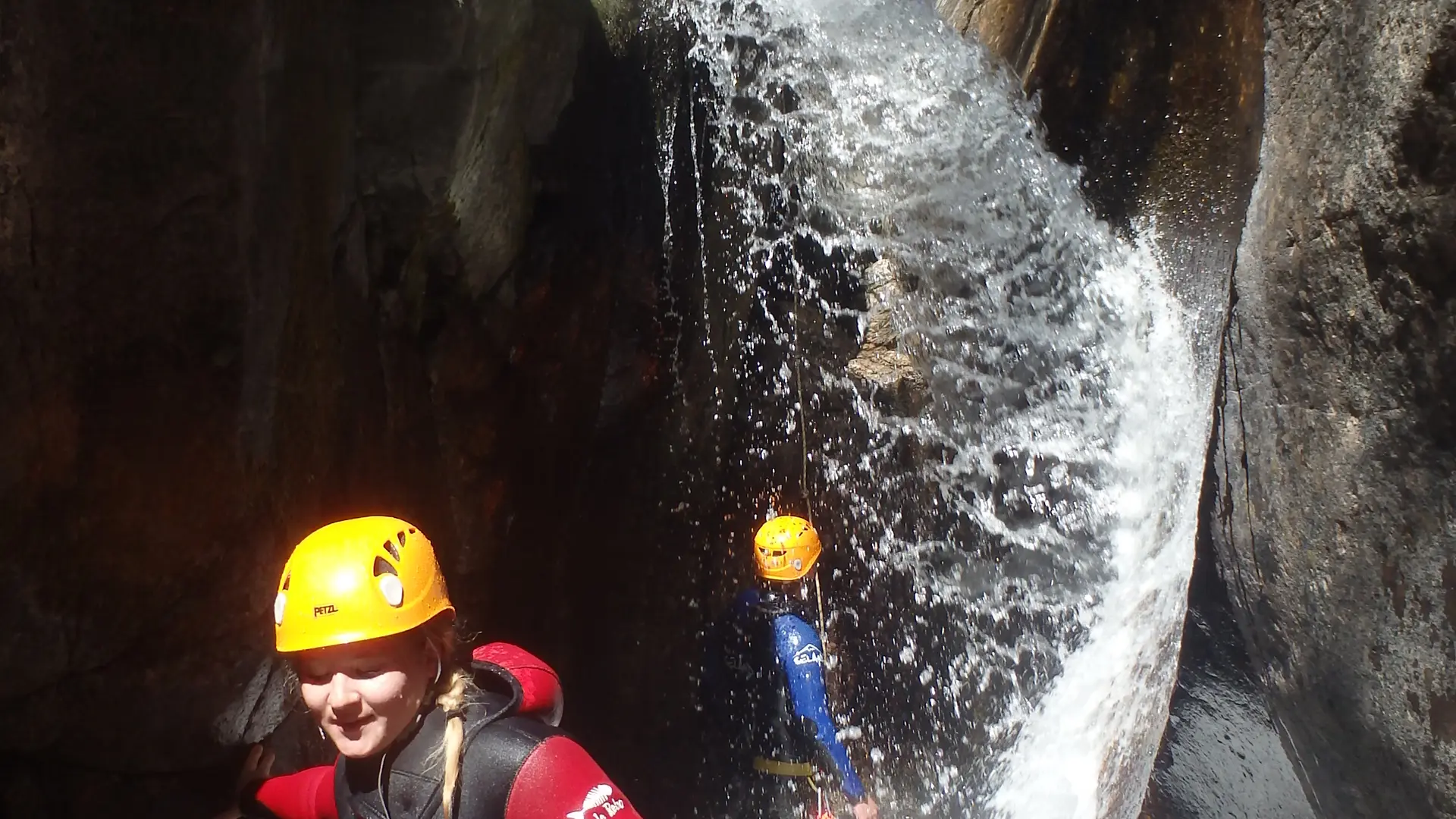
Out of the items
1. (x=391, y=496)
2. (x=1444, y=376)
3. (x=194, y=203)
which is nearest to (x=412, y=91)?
(x=194, y=203)

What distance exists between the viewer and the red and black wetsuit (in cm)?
155

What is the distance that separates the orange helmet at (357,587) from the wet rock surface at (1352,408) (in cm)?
259

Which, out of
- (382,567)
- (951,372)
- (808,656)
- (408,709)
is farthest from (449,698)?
(951,372)

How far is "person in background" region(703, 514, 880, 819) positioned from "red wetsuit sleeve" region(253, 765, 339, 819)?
1.92 m

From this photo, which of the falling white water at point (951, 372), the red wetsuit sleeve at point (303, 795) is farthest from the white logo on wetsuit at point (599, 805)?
the falling white water at point (951, 372)

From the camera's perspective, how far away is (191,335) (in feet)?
7.63

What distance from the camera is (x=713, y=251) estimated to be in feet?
18.1

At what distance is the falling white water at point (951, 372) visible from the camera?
174 inches

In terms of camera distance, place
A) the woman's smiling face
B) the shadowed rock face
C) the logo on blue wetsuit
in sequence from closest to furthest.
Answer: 1. the woman's smiling face
2. the shadowed rock face
3. the logo on blue wetsuit

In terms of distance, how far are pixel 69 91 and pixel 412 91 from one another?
1.70 meters

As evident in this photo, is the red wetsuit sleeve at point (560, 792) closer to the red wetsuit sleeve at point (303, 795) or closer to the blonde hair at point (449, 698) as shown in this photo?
the blonde hair at point (449, 698)

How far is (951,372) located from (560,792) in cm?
412

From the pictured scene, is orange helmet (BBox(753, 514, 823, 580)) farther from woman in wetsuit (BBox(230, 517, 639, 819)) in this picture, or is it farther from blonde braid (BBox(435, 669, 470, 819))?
blonde braid (BBox(435, 669, 470, 819))

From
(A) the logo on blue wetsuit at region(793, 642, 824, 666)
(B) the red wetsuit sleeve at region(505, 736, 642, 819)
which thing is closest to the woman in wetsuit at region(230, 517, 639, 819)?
(B) the red wetsuit sleeve at region(505, 736, 642, 819)
